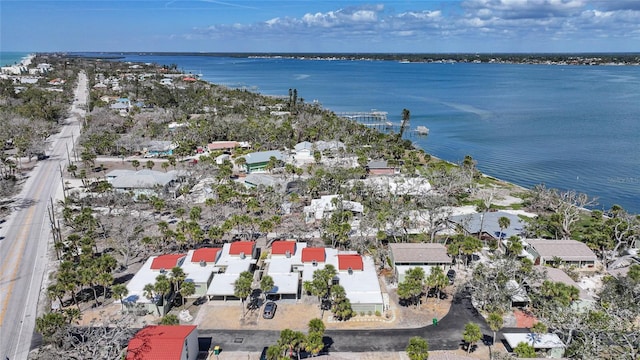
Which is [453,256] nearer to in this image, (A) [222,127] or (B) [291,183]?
(B) [291,183]

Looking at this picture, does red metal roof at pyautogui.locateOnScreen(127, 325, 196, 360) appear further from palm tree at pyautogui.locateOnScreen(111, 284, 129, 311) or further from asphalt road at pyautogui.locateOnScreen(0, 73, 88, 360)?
asphalt road at pyautogui.locateOnScreen(0, 73, 88, 360)

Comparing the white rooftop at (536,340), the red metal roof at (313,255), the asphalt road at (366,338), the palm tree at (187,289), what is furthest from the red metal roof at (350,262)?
the white rooftop at (536,340)

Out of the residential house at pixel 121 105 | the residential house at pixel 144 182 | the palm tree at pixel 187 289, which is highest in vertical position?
the residential house at pixel 121 105

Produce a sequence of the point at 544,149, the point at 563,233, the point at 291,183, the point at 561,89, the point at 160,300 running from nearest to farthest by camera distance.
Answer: the point at 160,300 → the point at 563,233 → the point at 291,183 → the point at 544,149 → the point at 561,89

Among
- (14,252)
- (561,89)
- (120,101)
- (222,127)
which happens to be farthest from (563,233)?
(561,89)

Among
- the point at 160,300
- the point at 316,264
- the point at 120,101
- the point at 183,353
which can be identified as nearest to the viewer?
the point at 183,353

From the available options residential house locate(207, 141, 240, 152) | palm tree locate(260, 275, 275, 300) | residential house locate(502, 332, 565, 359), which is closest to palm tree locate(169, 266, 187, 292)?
palm tree locate(260, 275, 275, 300)

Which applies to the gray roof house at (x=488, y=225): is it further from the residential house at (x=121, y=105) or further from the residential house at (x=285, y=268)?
the residential house at (x=121, y=105)
